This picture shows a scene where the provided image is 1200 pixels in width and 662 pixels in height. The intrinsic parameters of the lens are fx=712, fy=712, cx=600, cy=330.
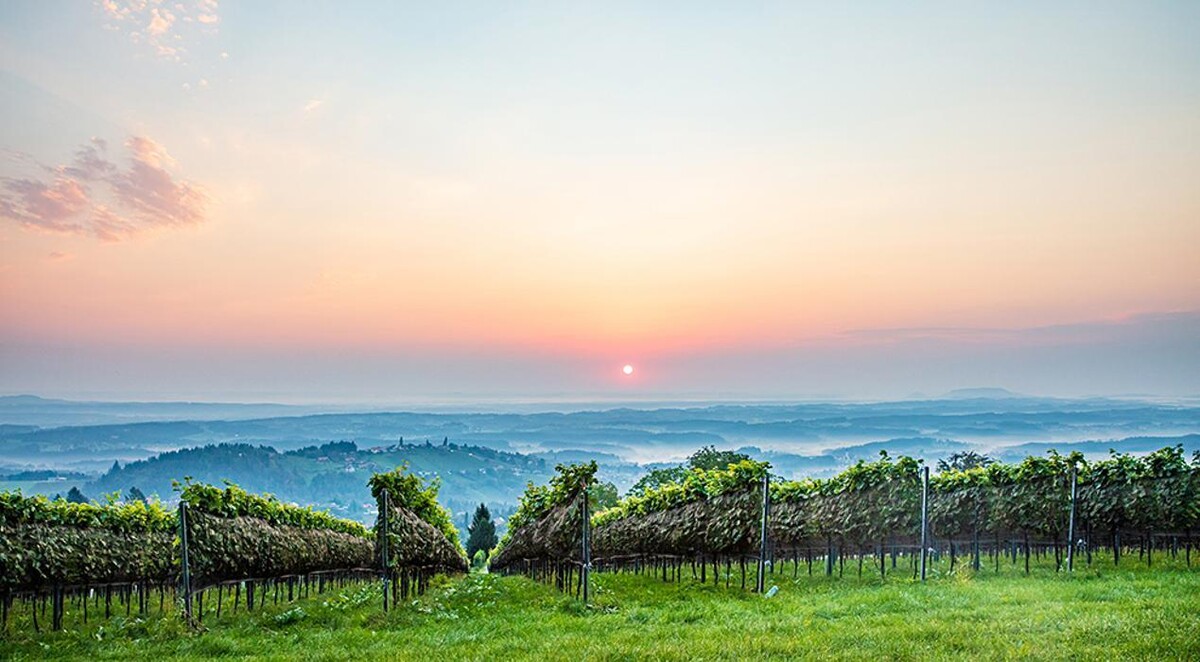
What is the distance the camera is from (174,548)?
1553 centimetres

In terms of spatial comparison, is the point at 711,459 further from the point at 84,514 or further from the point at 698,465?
the point at 84,514

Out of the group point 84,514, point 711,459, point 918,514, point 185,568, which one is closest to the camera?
point 185,568

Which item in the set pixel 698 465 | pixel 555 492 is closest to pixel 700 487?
pixel 555 492

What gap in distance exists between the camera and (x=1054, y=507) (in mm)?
17344

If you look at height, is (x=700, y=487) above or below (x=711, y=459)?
above

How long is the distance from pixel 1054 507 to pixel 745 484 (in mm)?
7423

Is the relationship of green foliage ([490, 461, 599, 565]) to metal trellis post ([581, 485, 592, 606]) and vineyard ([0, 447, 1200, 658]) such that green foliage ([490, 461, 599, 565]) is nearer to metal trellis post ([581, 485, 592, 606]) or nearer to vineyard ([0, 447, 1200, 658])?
vineyard ([0, 447, 1200, 658])

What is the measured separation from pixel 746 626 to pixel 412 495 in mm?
12844

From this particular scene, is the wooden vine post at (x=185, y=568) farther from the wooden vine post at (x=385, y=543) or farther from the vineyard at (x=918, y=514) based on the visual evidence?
the vineyard at (x=918, y=514)

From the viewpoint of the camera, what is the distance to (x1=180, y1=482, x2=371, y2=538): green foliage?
1526cm

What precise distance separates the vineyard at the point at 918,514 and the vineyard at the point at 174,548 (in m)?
4.42

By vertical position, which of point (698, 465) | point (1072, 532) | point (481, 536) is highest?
point (1072, 532)

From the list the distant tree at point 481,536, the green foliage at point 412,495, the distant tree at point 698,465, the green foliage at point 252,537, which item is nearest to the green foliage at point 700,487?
the green foliage at point 412,495

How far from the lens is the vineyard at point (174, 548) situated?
1389cm
